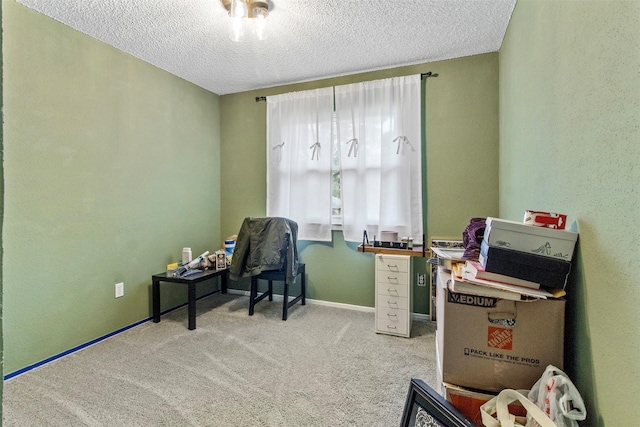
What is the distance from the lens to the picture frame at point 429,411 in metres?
1.14

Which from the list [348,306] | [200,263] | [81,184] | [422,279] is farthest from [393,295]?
[81,184]

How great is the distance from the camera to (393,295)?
8.97 ft

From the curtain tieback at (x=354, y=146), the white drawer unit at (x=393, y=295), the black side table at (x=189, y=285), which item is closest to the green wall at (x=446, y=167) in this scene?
the white drawer unit at (x=393, y=295)

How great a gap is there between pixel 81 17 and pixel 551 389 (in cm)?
349

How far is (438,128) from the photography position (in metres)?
3.04

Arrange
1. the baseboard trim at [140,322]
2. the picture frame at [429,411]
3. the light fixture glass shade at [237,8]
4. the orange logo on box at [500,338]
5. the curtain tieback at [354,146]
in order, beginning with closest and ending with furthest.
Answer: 1. the picture frame at [429,411]
2. the orange logo on box at [500,338]
3. the light fixture glass shade at [237,8]
4. the baseboard trim at [140,322]
5. the curtain tieback at [354,146]

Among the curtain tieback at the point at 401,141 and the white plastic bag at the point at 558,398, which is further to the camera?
the curtain tieback at the point at 401,141

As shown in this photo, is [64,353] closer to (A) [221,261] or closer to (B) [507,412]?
(A) [221,261]

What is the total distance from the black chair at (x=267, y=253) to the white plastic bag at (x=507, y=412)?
6.75 ft

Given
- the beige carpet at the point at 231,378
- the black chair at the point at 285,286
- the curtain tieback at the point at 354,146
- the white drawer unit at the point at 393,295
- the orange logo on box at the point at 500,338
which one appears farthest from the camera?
the curtain tieback at the point at 354,146

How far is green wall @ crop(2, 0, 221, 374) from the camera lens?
211 cm

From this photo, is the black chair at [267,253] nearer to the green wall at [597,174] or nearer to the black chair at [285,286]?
the black chair at [285,286]

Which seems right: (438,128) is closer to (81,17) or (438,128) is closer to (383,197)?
(383,197)

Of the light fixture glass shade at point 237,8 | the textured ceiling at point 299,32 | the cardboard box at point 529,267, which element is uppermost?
Answer: the textured ceiling at point 299,32
